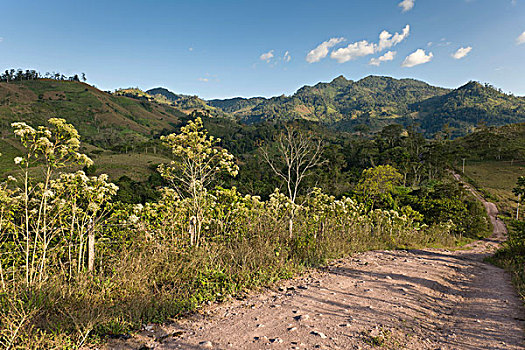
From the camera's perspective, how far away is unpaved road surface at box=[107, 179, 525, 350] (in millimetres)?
3193

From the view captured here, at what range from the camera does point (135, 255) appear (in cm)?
430

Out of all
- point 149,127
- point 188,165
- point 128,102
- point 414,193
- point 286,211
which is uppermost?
point 128,102

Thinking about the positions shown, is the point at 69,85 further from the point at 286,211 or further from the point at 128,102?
the point at 286,211

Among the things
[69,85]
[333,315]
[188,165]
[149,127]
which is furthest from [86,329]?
[69,85]

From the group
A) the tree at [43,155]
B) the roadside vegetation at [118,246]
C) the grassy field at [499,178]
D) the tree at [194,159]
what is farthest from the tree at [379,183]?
the grassy field at [499,178]

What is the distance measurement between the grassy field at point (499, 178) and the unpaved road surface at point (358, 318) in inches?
1840

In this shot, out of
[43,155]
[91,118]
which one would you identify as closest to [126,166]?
[43,155]

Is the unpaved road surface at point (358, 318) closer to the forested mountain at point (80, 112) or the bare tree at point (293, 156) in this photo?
the bare tree at point (293, 156)

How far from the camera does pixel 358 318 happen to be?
12.5 feet

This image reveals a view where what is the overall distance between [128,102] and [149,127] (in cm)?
4526

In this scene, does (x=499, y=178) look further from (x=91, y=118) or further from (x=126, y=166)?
(x=91, y=118)

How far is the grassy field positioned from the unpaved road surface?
46.7 metres

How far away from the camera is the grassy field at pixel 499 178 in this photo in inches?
1673

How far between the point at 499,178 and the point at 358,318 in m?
67.9
